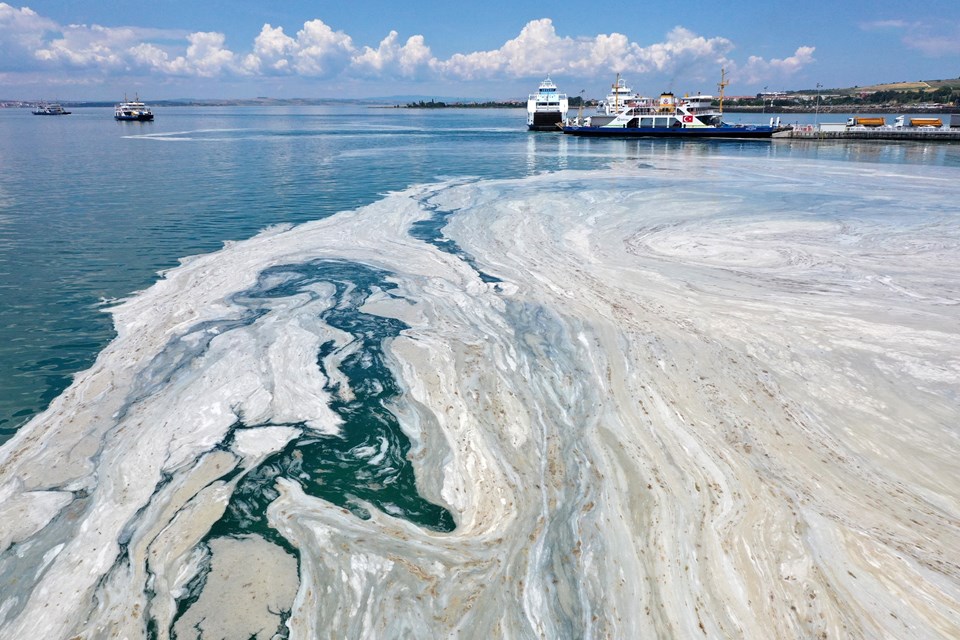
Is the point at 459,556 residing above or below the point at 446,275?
below

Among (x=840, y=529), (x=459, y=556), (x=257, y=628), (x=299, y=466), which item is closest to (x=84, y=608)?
(x=257, y=628)

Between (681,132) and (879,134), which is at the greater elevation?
(681,132)

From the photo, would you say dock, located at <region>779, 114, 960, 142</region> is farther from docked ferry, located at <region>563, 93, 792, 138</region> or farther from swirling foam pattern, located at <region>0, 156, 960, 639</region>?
swirling foam pattern, located at <region>0, 156, 960, 639</region>

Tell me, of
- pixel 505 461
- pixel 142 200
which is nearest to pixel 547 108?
pixel 142 200

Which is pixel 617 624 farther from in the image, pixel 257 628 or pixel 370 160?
pixel 370 160

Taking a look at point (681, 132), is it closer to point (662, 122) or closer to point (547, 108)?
point (662, 122)

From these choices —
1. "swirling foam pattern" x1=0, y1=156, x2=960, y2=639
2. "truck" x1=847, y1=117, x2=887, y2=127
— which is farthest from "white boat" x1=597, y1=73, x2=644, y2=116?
"swirling foam pattern" x1=0, y1=156, x2=960, y2=639
